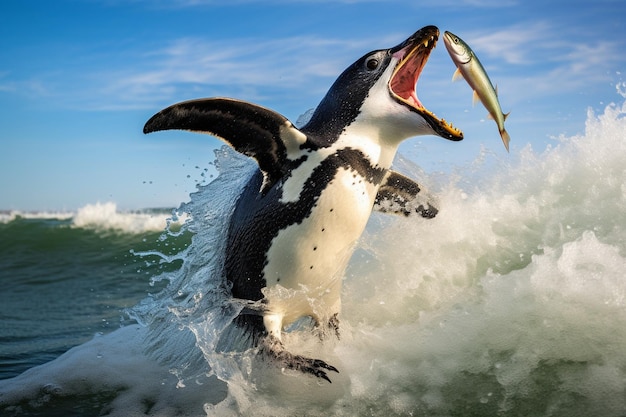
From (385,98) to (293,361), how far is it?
1.61 metres

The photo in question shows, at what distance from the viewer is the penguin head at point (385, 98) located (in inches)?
144

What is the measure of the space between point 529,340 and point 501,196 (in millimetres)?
1584

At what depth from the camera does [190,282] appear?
14.9 ft

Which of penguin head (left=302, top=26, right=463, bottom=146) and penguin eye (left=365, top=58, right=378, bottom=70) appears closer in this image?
penguin head (left=302, top=26, right=463, bottom=146)

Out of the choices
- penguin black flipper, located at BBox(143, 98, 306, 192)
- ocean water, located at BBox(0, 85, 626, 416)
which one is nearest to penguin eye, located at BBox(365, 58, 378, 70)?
penguin black flipper, located at BBox(143, 98, 306, 192)

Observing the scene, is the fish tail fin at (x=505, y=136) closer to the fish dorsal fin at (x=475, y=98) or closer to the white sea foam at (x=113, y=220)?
the fish dorsal fin at (x=475, y=98)

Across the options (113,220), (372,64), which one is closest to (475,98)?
(372,64)

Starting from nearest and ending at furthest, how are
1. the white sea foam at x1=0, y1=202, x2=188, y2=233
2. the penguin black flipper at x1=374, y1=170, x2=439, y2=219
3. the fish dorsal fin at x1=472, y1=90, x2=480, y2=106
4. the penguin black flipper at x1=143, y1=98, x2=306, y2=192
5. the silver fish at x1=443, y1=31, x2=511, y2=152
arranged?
the penguin black flipper at x1=143, y1=98, x2=306, y2=192 → the silver fish at x1=443, y1=31, x2=511, y2=152 → the fish dorsal fin at x1=472, y1=90, x2=480, y2=106 → the penguin black flipper at x1=374, y1=170, x2=439, y2=219 → the white sea foam at x1=0, y1=202, x2=188, y2=233

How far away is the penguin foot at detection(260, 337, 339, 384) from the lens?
3.62 meters

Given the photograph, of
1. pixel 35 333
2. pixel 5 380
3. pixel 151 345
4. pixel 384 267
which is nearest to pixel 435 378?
pixel 384 267

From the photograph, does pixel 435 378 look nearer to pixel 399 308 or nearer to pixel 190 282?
pixel 399 308

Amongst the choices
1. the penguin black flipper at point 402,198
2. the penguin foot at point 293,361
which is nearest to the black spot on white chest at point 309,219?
the penguin foot at point 293,361

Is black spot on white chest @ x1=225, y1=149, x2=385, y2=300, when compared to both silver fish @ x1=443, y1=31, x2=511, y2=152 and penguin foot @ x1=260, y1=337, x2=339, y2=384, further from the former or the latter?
silver fish @ x1=443, y1=31, x2=511, y2=152

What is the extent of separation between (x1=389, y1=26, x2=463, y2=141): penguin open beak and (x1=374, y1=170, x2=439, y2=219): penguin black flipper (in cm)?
74
